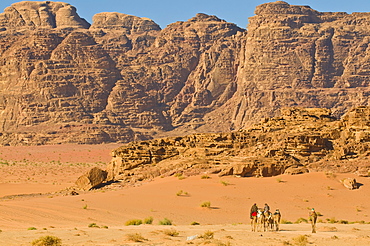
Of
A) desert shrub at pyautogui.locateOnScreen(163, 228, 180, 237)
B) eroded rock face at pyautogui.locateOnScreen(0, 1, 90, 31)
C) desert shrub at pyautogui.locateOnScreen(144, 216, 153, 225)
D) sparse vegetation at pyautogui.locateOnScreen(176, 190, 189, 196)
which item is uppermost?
eroded rock face at pyautogui.locateOnScreen(0, 1, 90, 31)

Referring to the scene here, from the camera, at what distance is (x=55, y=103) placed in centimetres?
14800

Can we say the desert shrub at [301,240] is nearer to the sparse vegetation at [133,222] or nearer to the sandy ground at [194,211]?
the sandy ground at [194,211]

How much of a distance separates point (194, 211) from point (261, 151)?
1174cm

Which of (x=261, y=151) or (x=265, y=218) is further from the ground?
(x=261, y=151)

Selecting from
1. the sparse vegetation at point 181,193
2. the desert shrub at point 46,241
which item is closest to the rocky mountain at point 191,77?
the sparse vegetation at point 181,193

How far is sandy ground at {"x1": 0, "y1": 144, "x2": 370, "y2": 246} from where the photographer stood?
82.7 feet

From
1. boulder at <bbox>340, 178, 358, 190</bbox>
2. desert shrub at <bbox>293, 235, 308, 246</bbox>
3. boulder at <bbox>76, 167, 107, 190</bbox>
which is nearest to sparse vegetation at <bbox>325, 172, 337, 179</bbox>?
boulder at <bbox>340, 178, 358, 190</bbox>

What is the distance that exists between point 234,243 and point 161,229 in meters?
→ 4.26

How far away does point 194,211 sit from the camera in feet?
115

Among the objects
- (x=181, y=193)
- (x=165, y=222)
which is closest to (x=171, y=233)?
(x=165, y=222)

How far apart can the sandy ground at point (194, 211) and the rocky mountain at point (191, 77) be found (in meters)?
96.0

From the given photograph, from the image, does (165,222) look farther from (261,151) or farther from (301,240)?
(261,151)

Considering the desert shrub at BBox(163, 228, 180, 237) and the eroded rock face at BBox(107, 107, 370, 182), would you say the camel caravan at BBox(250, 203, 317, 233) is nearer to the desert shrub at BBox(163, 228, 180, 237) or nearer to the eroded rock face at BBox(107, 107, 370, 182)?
the desert shrub at BBox(163, 228, 180, 237)

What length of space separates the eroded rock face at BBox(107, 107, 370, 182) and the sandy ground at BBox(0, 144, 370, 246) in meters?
1.32
